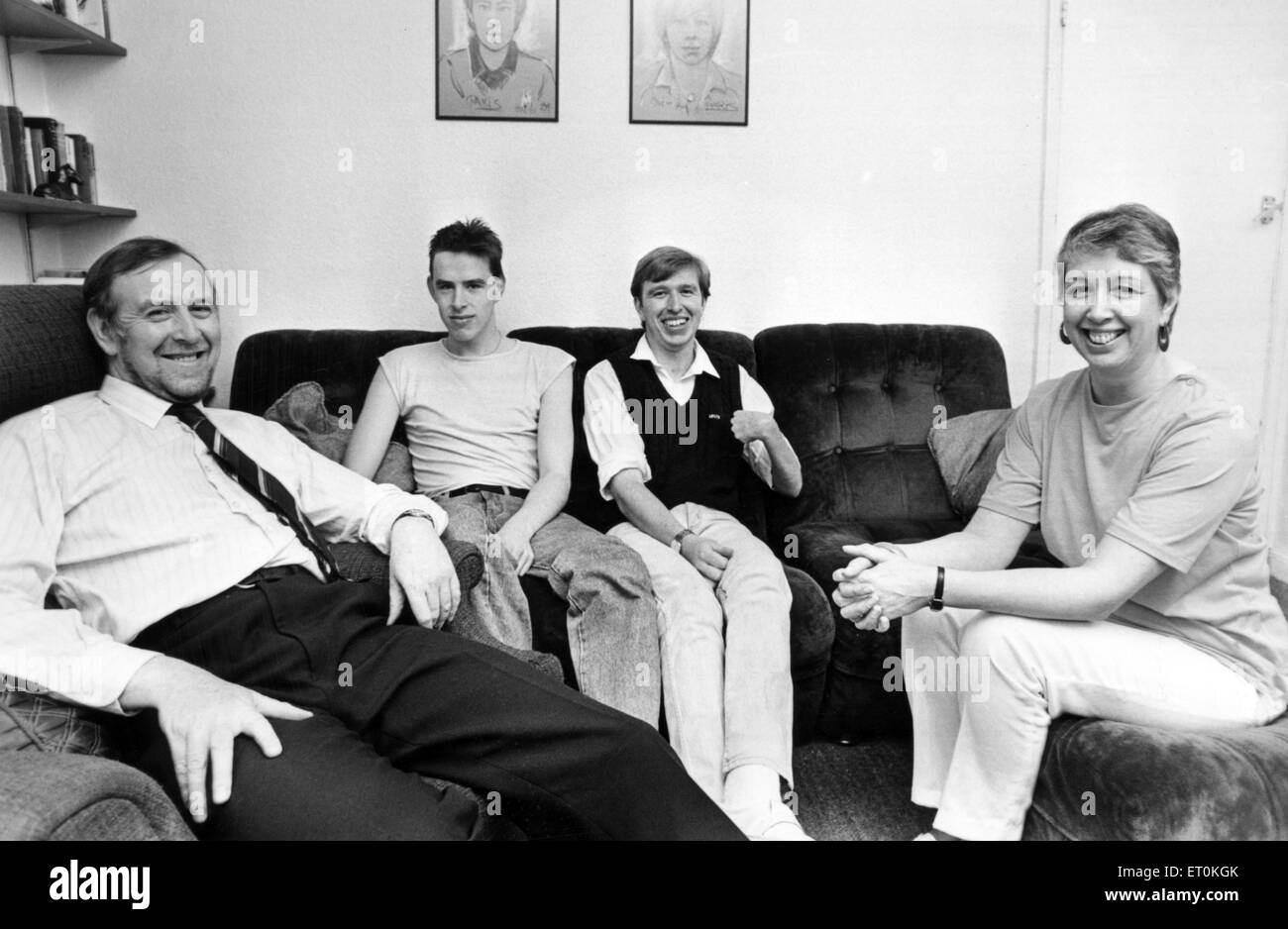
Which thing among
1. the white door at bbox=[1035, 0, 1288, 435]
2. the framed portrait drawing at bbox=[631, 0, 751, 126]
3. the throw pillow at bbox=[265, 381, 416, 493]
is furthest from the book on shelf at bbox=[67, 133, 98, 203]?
the white door at bbox=[1035, 0, 1288, 435]

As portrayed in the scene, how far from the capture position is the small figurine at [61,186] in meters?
2.35

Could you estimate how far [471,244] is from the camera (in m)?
2.14

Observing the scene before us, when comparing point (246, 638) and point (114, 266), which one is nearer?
point (246, 638)

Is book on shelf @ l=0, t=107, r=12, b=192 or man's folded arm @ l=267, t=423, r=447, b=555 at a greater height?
book on shelf @ l=0, t=107, r=12, b=192

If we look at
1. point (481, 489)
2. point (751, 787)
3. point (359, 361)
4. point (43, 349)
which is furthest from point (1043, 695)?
point (359, 361)

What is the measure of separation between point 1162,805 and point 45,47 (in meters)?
3.04

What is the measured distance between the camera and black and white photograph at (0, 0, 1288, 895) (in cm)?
117

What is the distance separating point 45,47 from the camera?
240cm

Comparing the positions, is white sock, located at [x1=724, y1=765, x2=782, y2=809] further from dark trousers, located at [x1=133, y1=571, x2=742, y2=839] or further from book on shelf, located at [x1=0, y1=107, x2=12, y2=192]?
book on shelf, located at [x1=0, y1=107, x2=12, y2=192]

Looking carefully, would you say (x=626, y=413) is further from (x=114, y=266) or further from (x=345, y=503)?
(x=114, y=266)

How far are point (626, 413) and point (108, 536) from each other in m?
1.14

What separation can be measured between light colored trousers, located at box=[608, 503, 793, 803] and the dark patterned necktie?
0.63 m

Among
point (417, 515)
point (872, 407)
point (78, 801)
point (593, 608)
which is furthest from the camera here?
point (872, 407)
